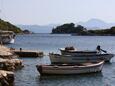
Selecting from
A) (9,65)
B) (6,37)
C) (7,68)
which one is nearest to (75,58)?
(9,65)

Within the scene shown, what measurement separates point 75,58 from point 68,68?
12955 millimetres

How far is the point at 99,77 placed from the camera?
145 ft

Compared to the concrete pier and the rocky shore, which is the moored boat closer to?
the rocky shore

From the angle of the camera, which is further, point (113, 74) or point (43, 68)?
point (113, 74)

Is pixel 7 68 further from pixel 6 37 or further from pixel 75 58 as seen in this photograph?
pixel 6 37

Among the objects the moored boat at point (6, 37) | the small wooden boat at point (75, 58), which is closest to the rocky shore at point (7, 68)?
the small wooden boat at point (75, 58)

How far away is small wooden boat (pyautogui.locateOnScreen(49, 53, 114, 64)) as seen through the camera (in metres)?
54.1

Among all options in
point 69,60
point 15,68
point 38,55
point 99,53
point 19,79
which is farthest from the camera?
point 38,55

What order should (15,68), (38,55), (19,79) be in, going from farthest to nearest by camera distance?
1. (38,55)
2. (15,68)
3. (19,79)

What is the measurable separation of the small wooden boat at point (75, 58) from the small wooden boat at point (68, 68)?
846cm

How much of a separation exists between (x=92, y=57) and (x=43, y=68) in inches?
681

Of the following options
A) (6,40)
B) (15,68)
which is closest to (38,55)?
(15,68)

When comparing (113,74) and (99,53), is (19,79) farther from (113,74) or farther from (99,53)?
(99,53)

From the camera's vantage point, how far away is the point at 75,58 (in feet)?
183
